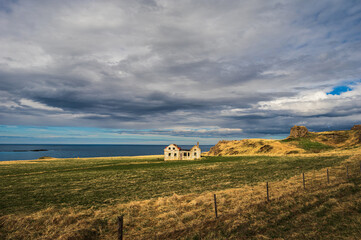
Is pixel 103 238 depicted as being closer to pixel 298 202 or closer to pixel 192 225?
pixel 192 225

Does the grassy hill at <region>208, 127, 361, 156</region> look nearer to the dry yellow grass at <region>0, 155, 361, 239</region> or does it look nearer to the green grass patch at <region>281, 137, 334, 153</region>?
the green grass patch at <region>281, 137, 334, 153</region>

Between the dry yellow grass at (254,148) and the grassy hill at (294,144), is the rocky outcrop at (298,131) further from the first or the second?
the dry yellow grass at (254,148)

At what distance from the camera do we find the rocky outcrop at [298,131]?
450 feet

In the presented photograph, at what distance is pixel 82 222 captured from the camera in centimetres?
1589

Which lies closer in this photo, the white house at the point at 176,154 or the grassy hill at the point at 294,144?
the white house at the point at 176,154

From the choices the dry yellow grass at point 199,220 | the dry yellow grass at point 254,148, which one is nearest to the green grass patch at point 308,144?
the dry yellow grass at point 254,148

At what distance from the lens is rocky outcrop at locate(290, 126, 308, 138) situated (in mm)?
137262

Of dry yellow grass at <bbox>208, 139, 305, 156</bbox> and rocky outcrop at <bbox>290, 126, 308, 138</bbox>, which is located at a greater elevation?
rocky outcrop at <bbox>290, 126, 308, 138</bbox>

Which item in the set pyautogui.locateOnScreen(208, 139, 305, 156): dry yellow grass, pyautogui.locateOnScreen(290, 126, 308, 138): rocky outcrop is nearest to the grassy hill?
pyautogui.locateOnScreen(208, 139, 305, 156): dry yellow grass

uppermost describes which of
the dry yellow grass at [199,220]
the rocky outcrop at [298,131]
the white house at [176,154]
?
the rocky outcrop at [298,131]

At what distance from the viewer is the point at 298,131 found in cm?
13925

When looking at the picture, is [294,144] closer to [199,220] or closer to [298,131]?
[298,131]

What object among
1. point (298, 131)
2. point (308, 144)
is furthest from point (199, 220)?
point (298, 131)

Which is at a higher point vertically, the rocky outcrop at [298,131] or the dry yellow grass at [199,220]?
the rocky outcrop at [298,131]
